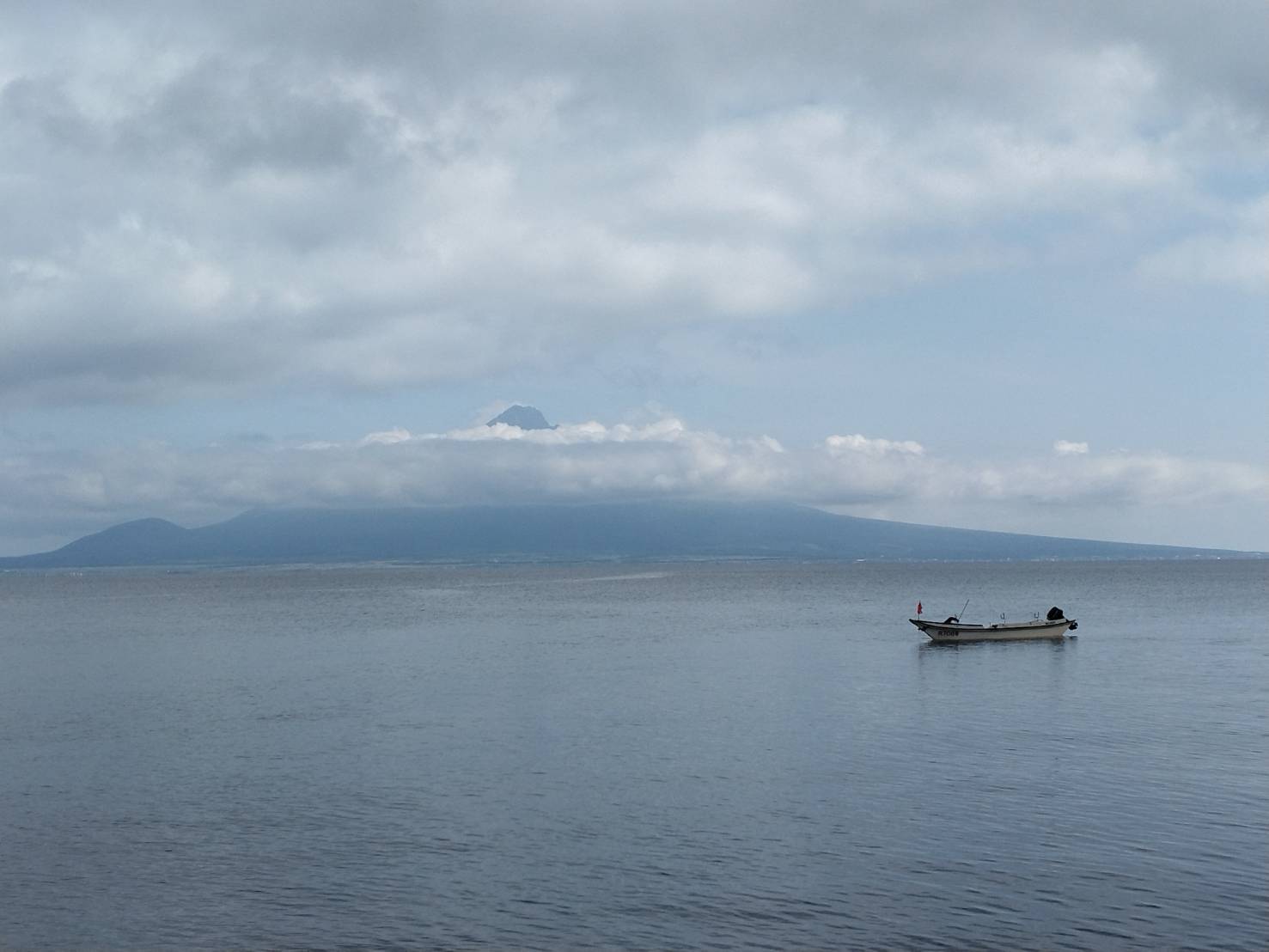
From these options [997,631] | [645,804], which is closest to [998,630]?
[997,631]

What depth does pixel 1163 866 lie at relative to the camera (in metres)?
23.5

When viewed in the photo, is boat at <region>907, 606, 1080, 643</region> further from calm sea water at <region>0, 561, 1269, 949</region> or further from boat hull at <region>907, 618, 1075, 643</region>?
calm sea water at <region>0, 561, 1269, 949</region>

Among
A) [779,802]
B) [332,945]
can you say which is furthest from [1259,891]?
[332,945]

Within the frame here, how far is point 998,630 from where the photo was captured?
82312mm

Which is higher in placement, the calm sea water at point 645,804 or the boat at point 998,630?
the boat at point 998,630

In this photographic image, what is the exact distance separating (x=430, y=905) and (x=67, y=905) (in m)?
7.18

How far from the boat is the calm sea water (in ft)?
37.8

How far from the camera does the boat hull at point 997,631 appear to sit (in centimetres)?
7825

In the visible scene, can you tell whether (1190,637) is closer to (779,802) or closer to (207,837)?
(779,802)

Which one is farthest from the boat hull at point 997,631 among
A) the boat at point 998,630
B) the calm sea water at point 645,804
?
the calm sea water at point 645,804

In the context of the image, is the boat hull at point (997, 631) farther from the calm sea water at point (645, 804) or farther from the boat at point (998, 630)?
the calm sea water at point (645, 804)

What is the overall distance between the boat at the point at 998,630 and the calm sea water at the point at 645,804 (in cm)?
1153

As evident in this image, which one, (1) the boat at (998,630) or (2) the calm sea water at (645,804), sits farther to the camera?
(1) the boat at (998,630)

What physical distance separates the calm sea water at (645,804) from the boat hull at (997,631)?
11519 millimetres
